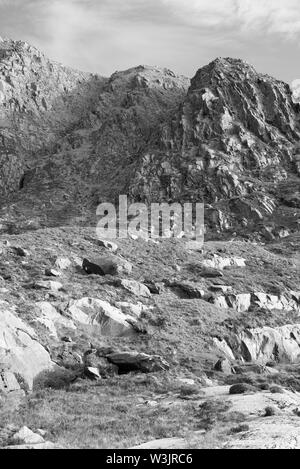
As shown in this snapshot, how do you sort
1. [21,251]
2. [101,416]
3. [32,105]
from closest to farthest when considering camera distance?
[101,416]
[21,251]
[32,105]

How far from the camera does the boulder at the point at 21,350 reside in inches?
764

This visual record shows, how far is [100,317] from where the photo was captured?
2656cm

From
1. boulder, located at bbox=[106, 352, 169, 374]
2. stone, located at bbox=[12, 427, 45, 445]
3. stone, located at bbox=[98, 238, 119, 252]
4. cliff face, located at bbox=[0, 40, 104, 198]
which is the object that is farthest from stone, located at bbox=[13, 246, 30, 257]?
cliff face, located at bbox=[0, 40, 104, 198]

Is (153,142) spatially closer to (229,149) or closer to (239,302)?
(229,149)

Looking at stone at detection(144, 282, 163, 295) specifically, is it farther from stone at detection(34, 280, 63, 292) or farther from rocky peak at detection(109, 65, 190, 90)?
rocky peak at detection(109, 65, 190, 90)

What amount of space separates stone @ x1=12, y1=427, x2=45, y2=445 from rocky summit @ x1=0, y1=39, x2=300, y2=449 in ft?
0.17

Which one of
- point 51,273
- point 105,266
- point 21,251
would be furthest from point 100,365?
point 21,251

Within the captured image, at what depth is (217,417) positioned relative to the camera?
15336 mm

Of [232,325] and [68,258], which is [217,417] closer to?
[232,325]

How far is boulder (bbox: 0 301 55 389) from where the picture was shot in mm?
19406

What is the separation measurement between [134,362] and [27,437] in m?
9.36

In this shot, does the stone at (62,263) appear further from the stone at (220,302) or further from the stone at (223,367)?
the stone at (223,367)
